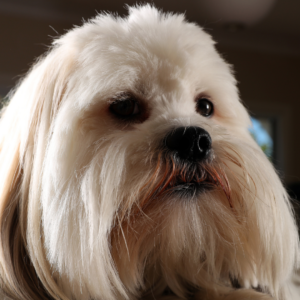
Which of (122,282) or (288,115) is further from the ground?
(288,115)

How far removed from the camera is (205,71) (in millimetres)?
829

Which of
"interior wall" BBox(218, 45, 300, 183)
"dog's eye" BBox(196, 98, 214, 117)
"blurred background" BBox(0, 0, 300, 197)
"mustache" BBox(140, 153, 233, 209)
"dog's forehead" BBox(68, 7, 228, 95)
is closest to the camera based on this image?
"mustache" BBox(140, 153, 233, 209)

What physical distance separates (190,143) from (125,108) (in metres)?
0.20

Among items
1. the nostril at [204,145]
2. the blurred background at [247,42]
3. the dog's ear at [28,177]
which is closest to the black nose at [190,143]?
the nostril at [204,145]

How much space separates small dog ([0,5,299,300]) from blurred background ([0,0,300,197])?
66.7 inches

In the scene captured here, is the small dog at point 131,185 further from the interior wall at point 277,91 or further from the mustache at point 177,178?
the interior wall at point 277,91

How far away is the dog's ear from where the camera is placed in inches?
25.5

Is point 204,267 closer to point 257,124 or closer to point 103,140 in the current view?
point 103,140

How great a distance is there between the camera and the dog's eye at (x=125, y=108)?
76 centimetres

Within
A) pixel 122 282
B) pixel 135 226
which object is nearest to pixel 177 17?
pixel 135 226

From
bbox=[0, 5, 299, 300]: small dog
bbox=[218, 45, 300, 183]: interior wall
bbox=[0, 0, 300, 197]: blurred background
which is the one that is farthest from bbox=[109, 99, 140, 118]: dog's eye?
bbox=[218, 45, 300, 183]: interior wall

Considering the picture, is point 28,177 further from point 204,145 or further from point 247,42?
point 247,42

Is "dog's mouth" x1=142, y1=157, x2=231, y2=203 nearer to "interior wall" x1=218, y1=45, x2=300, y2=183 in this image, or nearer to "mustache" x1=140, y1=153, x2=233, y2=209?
"mustache" x1=140, y1=153, x2=233, y2=209

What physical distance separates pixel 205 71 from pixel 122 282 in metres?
0.50
